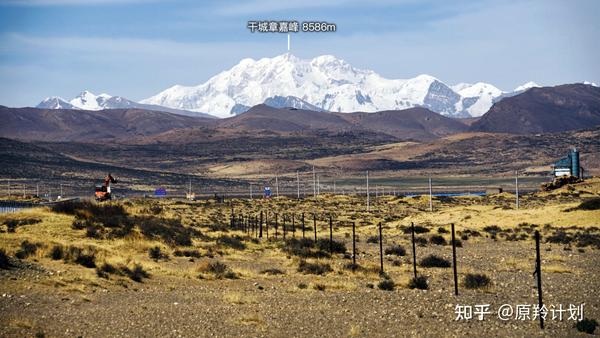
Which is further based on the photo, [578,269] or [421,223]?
[421,223]

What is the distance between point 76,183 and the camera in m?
170

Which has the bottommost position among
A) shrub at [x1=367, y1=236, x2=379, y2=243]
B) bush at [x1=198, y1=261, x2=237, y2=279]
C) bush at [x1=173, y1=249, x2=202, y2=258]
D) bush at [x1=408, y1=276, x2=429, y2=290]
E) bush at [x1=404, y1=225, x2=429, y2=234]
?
bush at [x1=404, y1=225, x2=429, y2=234]

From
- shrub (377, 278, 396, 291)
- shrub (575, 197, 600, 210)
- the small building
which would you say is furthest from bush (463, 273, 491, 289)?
the small building

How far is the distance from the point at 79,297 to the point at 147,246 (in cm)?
1414

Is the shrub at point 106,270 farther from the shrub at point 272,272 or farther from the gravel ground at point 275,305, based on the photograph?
the shrub at point 272,272

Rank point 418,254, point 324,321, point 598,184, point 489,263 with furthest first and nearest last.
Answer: point 598,184 < point 418,254 < point 489,263 < point 324,321

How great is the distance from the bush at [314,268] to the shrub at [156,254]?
6410mm

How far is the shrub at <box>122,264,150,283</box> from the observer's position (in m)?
26.8

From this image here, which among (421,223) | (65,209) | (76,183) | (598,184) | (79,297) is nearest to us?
(79,297)

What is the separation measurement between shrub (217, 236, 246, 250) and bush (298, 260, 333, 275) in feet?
29.2

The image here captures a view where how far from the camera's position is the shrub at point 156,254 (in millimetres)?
33750

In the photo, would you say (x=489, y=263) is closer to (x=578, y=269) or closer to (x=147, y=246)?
(x=578, y=269)

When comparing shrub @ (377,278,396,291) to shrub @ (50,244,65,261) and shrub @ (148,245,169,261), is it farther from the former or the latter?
shrub @ (148,245,169,261)

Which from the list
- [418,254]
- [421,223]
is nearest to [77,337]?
[418,254]
